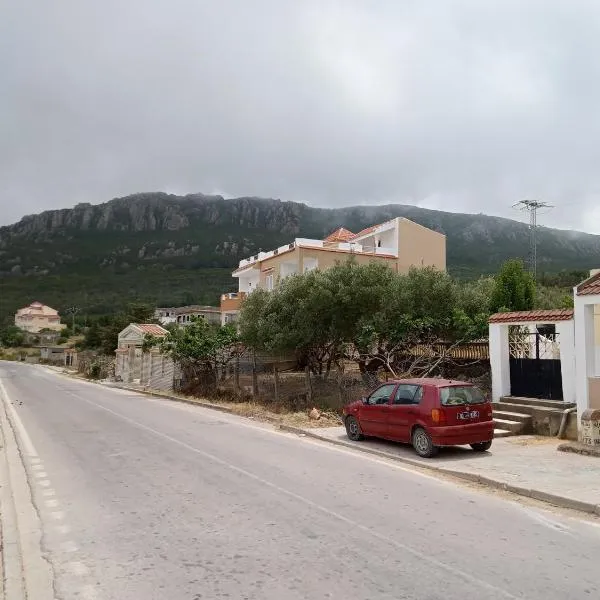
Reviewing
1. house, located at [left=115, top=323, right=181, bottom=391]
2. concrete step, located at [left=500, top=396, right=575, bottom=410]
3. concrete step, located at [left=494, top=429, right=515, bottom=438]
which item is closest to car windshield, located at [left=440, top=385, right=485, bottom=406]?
concrete step, located at [left=494, top=429, right=515, bottom=438]

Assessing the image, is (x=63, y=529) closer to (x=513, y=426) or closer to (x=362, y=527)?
(x=362, y=527)

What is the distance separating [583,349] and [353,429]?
5.84 metres

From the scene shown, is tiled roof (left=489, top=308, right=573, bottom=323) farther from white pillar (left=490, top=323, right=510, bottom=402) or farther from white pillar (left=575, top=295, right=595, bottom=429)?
white pillar (left=575, top=295, right=595, bottom=429)

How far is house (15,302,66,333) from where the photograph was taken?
12462cm

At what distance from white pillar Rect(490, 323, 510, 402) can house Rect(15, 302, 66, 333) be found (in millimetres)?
120448

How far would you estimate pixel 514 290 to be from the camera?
26.0 m

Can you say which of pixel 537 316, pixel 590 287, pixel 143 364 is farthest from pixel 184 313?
pixel 590 287

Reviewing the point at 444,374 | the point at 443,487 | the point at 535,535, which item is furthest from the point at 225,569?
the point at 444,374

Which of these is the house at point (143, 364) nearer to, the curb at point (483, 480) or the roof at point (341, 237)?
the roof at point (341, 237)

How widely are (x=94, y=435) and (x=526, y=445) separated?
35.8 ft

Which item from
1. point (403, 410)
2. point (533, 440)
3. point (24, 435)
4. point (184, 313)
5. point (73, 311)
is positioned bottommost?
point (24, 435)

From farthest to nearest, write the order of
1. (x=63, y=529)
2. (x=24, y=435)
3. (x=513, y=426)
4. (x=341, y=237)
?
(x=341, y=237)
(x=24, y=435)
(x=513, y=426)
(x=63, y=529)

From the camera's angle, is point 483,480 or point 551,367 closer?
point 483,480

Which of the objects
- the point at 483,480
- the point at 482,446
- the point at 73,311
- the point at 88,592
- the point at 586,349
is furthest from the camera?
the point at 73,311
